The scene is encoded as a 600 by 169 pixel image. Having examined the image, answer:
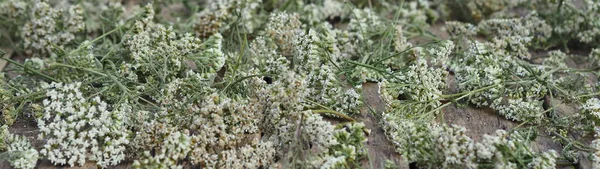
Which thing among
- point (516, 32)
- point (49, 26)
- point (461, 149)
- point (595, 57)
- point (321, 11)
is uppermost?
point (321, 11)

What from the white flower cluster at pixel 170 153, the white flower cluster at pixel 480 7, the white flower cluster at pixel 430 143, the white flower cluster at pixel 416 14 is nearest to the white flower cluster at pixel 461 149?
the white flower cluster at pixel 430 143

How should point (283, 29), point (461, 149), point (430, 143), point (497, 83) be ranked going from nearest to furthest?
point (461, 149), point (430, 143), point (497, 83), point (283, 29)

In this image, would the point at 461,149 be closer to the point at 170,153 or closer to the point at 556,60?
the point at 170,153

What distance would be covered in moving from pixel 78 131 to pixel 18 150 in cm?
23

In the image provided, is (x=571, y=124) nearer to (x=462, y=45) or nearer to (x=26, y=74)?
(x=462, y=45)

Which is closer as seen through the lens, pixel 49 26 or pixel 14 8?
pixel 49 26

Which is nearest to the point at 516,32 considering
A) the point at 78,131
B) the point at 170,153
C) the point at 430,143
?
the point at 430,143

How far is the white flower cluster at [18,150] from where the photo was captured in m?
2.22

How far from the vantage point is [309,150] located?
2178 mm

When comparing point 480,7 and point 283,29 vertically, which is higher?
point 480,7

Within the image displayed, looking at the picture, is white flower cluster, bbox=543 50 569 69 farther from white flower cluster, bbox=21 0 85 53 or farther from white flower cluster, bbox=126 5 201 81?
white flower cluster, bbox=21 0 85 53

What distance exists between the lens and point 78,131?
2.26 meters

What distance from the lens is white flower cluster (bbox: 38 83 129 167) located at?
7.32 feet

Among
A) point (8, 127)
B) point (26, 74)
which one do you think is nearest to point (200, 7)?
point (26, 74)
